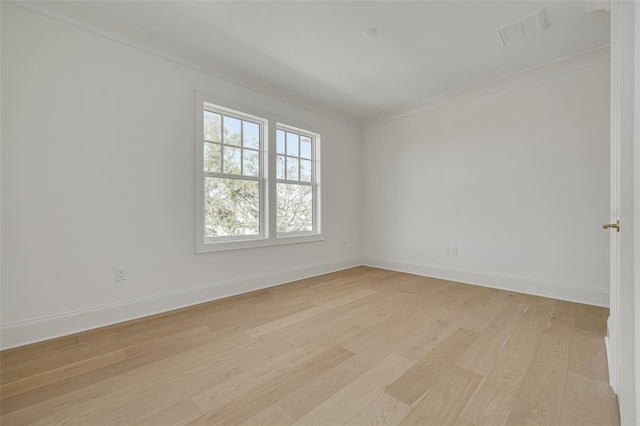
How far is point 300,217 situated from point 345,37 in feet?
7.92

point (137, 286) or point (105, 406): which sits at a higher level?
point (137, 286)

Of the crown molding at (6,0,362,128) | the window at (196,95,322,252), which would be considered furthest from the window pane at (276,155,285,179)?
the crown molding at (6,0,362,128)

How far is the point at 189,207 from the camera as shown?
2.91m

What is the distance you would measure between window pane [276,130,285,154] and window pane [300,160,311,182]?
0.40m

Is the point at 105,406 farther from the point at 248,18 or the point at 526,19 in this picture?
the point at 526,19

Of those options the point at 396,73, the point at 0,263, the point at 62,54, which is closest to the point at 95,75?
the point at 62,54

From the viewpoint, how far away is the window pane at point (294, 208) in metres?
3.94

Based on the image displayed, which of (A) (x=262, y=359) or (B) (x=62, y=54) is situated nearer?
(A) (x=262, y=359)

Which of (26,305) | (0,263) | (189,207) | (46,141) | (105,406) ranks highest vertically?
(46,141)

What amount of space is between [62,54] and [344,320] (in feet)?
10.5

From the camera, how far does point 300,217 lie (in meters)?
4.20

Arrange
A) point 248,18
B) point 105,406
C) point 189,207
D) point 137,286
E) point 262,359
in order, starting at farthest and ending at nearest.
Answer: point 189,207, point 137,286, point 248,18, point 262,359, point 105,406

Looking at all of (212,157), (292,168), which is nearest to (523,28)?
(292,168)

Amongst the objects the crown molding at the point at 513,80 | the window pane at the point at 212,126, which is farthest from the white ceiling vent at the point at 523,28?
the window pane at the point at 212,126
